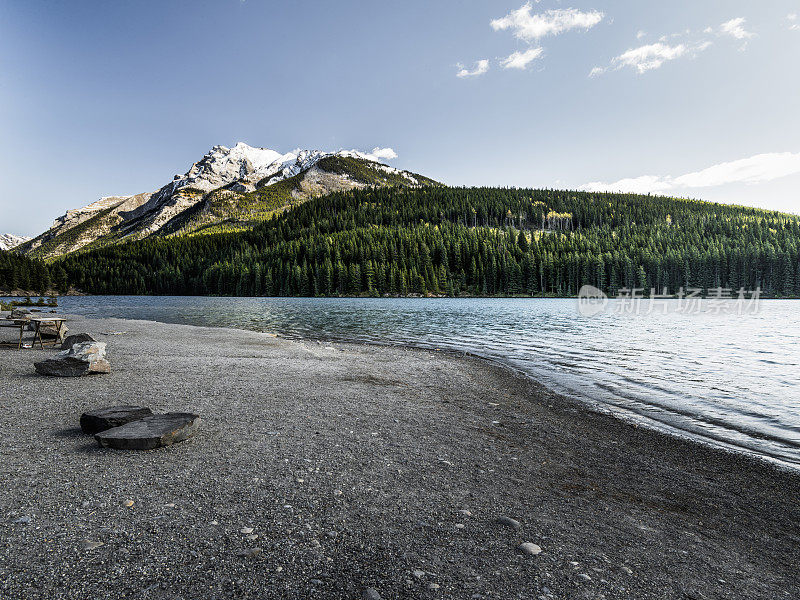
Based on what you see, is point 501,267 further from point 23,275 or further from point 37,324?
point 23,275

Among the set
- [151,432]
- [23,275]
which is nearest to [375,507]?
[151,432]

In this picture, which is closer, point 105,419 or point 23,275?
point 105,419

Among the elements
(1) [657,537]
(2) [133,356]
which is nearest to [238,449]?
(1) [657,537]

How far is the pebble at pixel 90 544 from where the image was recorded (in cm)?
474

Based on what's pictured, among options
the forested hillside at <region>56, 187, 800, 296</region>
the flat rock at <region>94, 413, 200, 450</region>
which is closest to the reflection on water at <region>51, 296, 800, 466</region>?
the flat rock at <region>94, 413, 200, 450</region>

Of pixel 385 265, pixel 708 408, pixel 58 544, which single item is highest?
pixel 385 265

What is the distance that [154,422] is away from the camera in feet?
27.9

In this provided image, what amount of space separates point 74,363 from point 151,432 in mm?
9175

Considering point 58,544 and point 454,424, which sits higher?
point 58,544

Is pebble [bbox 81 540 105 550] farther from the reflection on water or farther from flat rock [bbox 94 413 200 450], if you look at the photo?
the reflection on water

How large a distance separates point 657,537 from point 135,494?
8105 mm

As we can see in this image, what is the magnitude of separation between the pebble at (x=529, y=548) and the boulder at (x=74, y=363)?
52.2 ft

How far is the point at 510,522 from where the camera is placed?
595 centimetres

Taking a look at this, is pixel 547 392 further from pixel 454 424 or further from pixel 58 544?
pixel 58 544
